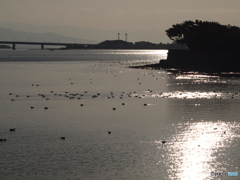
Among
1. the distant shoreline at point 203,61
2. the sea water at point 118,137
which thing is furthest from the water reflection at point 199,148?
the distant shoreline at point 203,61

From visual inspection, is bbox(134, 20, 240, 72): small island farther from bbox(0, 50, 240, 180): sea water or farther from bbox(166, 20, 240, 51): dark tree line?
bbox(0, 50, 240, 180): sea water

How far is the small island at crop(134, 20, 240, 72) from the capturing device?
132 m

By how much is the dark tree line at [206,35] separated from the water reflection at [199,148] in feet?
309

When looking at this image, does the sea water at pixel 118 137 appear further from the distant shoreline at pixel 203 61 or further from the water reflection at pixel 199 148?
the distant shoreline at pixel 203 61

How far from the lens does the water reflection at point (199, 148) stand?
27.8m

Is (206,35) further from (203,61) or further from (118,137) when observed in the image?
(118,137)

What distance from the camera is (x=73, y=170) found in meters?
27.7

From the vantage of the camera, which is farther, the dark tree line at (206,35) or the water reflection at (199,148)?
the dark tree line at (206,35)

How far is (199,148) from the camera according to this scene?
32625 mm

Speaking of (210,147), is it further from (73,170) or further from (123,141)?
(73,170)

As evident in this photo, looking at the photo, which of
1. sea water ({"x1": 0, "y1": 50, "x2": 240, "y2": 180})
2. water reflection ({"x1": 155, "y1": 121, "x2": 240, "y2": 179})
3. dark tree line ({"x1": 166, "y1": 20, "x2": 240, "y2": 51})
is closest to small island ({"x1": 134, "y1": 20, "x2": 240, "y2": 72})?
dark tree line ({"x1": 166, "y1": 20, "x2": 240, "y2": 51})

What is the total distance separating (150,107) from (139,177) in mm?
26600

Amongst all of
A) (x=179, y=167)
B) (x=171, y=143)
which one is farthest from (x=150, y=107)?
(x=179, y=167)

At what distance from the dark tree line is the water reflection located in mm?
94185
